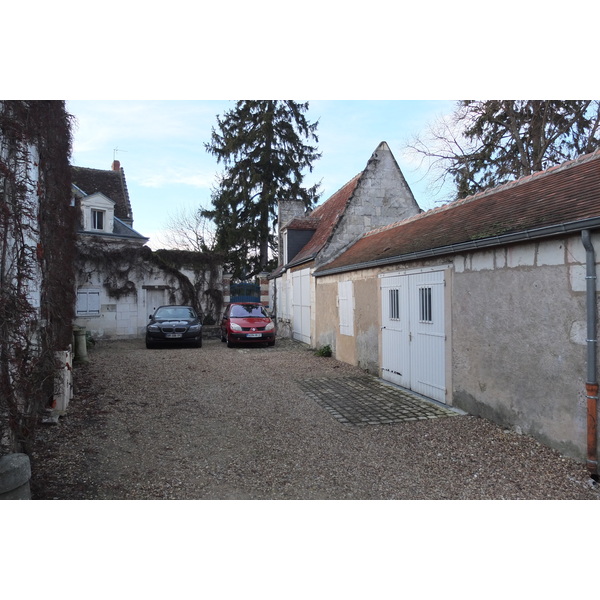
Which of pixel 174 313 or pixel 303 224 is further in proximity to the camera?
pixel 303 224

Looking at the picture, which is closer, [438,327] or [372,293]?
[438,327]

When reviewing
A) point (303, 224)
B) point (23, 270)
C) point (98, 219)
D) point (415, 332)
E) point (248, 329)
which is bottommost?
point (248, 329)

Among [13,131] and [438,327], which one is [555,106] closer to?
[438,327]

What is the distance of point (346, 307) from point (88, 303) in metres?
11.6

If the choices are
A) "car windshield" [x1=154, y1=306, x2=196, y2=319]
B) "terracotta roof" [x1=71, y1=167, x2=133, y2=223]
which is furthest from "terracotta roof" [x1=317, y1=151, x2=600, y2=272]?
"terracotta roof" [x1=71, y1=167, x2=133, y2=223]

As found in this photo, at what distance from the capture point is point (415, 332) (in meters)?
7.75

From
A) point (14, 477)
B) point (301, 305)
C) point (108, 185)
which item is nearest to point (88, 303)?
point (301, 305)

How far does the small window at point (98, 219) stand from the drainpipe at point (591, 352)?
21315 millimetres

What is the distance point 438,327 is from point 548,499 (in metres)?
3.44

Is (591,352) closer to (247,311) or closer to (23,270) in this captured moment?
(23,270)

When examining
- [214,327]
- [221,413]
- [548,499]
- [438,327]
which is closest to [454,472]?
[548,499]

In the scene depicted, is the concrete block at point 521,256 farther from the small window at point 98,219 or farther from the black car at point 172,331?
the small window at point 98,219

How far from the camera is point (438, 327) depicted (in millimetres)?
7000

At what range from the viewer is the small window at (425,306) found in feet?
23.9
